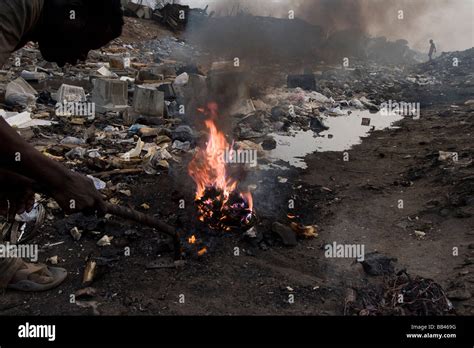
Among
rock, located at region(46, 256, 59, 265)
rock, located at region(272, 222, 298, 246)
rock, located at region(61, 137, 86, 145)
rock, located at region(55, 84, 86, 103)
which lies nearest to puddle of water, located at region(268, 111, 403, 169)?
rock, located at region(272, 222, 298, 246)

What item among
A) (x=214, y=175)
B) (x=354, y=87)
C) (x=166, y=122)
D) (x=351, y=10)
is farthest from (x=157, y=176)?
(x=351, y=10)

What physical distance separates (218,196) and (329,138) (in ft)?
16.1

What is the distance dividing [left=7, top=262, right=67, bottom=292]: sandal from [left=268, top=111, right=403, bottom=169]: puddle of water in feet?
14.2

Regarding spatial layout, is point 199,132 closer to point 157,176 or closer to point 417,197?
point 157,176

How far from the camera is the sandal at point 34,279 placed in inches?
125

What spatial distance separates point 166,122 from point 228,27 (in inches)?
606

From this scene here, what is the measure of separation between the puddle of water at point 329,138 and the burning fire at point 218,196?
6.48ft

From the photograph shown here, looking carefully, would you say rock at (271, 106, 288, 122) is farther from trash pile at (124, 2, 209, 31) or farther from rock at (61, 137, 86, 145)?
trash pile at (124, 2, 209, 31)

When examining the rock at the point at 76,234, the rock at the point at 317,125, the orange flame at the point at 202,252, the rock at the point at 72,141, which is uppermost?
the rock at the point at 317,125

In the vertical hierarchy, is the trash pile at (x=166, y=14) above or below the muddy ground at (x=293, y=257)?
above

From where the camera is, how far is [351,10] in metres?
24.4

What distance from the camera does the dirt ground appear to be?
311 centimetres

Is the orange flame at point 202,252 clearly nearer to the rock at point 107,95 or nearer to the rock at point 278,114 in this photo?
the rock at point 107,95

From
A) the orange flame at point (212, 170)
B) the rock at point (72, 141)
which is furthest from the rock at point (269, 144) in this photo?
the rock at point (72, 141)
